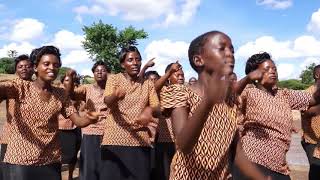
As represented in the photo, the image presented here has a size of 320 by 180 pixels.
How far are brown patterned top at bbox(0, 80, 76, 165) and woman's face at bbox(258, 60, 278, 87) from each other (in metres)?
1.89

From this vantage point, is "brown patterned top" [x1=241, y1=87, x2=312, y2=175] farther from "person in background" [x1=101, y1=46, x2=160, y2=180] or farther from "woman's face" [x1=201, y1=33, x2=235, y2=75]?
"woman's face" [x1=201, y1=33, x2=235, y2=75]

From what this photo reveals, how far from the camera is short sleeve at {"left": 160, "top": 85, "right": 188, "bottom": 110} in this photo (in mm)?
2692

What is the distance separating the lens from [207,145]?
9.11 ft

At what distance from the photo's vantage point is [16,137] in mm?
4520

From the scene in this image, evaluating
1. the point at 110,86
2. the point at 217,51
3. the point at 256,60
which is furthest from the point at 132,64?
the point at 217,51

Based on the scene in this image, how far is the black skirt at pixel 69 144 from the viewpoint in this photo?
8.98 m

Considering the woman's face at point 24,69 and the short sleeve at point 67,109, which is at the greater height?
the woman's face at point 24,69

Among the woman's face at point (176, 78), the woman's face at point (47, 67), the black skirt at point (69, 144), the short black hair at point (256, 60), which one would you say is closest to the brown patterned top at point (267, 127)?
the short black hair at point (256, 60)

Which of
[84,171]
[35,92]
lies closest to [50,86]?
[35,92]

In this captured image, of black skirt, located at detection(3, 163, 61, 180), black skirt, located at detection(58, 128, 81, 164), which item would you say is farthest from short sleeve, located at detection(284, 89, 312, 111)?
black skirt, located at detection(58, 128, 81, 164)

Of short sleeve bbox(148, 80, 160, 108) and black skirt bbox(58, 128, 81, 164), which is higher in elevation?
short sleeve bbox(148, 80, 160, 108)

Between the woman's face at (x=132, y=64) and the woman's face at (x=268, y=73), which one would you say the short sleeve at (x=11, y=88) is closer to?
the woman's face at (x=132, y=64)

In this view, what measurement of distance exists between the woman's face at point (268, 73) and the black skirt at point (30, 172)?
1.99 m

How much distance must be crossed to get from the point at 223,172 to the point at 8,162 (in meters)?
2.37
